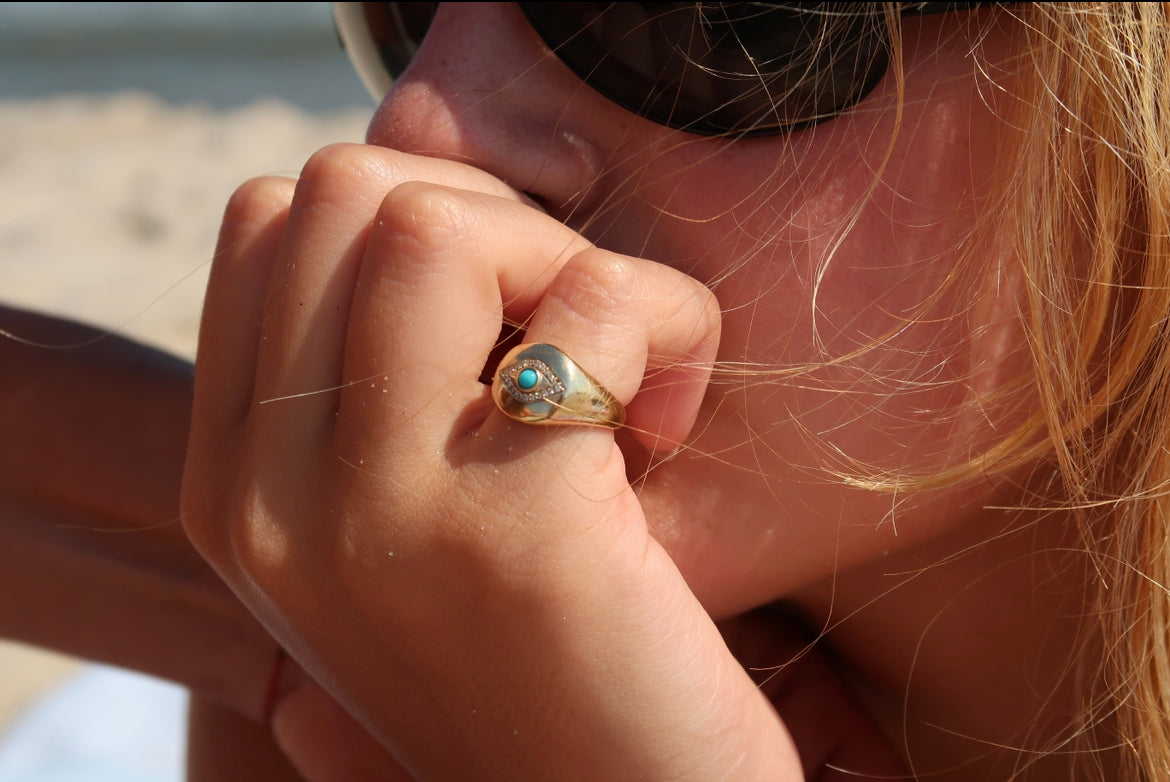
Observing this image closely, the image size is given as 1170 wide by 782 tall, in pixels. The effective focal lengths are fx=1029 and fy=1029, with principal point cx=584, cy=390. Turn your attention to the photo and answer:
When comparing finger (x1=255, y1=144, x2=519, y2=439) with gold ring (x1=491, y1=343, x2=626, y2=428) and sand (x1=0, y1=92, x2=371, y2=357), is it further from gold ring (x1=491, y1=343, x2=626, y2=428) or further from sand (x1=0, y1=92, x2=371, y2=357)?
sand (x1=0, y1=92, x2=371, y2=357)

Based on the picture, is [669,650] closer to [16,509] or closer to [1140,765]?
[1140,765]

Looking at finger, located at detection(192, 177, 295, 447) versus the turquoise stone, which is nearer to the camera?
the turquoise stone

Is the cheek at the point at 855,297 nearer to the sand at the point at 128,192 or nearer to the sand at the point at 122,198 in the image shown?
the sand at the point at 122,198

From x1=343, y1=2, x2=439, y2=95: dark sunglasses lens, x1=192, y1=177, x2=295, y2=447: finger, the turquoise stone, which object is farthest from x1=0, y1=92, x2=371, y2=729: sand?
the turquoise stone

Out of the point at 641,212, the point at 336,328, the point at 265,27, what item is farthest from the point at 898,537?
the point at 265,27

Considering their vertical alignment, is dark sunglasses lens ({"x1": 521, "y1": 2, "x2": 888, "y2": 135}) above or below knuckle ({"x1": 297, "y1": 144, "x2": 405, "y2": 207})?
above

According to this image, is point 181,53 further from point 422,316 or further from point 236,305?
point 422,316

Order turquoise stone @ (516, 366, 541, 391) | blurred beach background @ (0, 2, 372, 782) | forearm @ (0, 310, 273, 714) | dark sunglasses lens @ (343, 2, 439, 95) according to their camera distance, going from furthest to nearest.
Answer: blurred beach background @ (0, 2, 372, 782) < forearm @ (0, 310, 273, 714) < dark sunglasses lens @ (343, 2, 439, 95) < turquoise stone @ (516, 366, 541, 391)

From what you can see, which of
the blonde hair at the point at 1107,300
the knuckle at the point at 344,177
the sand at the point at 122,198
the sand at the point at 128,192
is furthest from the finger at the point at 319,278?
the sand at the point at 128,192
